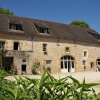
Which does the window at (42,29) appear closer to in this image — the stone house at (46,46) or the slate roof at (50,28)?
the stone house at (46,46)

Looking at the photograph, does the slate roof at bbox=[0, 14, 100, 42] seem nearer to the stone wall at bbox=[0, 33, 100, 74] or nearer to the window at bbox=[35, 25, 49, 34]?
the window at bbox=[35, 25, 49, 34]

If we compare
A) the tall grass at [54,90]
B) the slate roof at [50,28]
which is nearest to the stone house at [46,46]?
the slate roof at [50,28]

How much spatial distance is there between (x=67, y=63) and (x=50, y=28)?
21.7 feet

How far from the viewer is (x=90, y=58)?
30.5 meters

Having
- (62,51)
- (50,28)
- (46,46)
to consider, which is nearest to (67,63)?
(62,51)

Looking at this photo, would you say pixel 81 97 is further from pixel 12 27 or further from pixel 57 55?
pixel 57 55

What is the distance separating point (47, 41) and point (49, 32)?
1.80 m

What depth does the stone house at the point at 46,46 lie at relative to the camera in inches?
902

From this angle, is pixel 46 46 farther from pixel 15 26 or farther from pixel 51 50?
pixel 15 26

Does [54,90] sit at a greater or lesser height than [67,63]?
lesser

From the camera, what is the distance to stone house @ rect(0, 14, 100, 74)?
2292cm

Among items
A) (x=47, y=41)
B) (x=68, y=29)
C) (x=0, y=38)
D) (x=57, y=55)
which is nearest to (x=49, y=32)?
(x=47, y=41)

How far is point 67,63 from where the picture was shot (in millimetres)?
27734

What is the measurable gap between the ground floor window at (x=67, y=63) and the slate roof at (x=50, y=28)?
11.7ft
